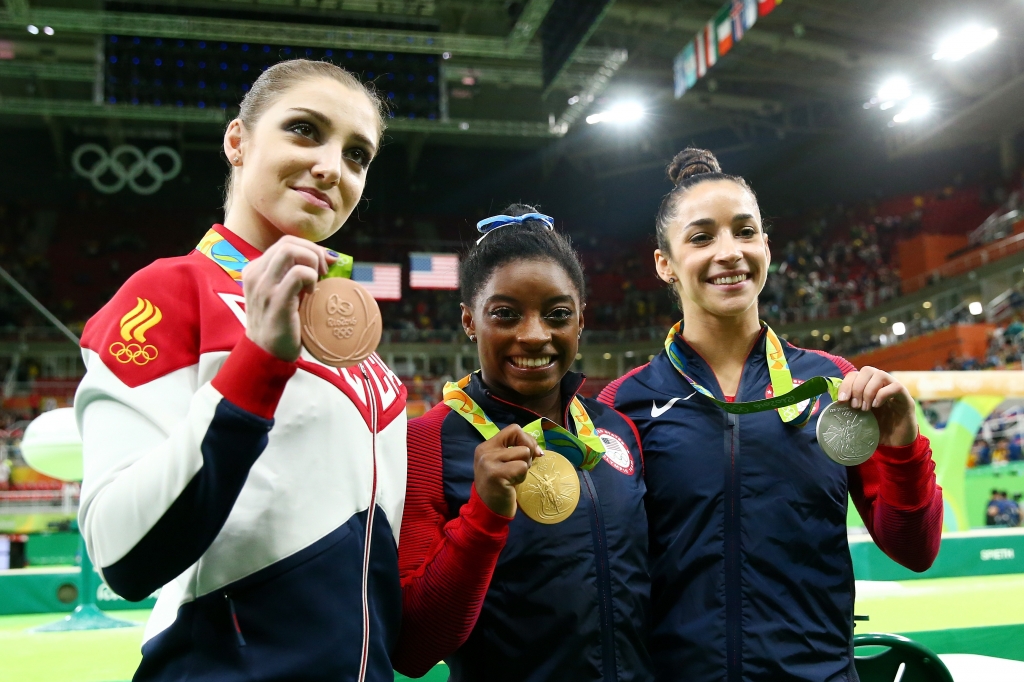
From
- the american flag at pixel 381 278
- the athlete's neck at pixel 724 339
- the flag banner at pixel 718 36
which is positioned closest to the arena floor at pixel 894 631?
the athlete's neck at pixel 724 339

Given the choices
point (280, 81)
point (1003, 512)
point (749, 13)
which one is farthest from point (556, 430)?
point (749, 13)

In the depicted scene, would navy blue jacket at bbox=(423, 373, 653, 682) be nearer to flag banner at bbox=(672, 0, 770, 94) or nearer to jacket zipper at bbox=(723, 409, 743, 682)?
jacket zipper at bbox=(723, 409, 743, 682)

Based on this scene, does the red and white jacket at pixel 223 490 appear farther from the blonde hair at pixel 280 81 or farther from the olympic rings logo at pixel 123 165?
the olympic rings logo at pixel 123 165

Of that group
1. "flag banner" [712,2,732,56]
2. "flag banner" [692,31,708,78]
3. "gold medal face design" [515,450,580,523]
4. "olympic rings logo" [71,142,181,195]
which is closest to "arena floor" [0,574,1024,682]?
"gold medal face design" [515,450,580,523]

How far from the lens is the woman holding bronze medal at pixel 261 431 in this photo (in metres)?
0.98

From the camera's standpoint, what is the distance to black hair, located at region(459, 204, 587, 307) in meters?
1.69

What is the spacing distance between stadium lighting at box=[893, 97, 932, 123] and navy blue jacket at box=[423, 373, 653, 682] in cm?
2200

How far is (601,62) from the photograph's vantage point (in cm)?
1570

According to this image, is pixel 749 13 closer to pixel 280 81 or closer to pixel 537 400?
pixel 537 400

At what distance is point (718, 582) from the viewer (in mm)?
1636

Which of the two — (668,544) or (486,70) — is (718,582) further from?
(486,70)

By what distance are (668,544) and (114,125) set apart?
20.4 meters

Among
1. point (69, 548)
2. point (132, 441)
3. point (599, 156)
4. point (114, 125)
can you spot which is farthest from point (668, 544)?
point (599, 156)

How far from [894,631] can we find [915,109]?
20.9 m
